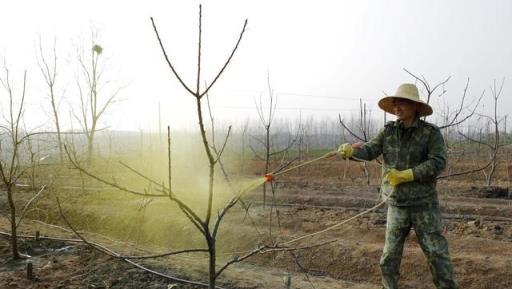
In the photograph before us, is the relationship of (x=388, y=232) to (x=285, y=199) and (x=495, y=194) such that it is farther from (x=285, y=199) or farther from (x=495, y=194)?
(x=495, y=194)

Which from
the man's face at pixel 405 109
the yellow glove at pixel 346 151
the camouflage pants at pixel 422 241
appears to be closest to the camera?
the camouflage pants at pixel 422 241

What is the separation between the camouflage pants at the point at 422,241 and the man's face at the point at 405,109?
762mm

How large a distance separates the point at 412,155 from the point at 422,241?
701 mm

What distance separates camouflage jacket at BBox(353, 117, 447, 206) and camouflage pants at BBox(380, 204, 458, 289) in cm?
9

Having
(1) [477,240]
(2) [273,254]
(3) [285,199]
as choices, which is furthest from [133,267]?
(3) [285,199]

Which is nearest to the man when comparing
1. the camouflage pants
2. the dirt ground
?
the camouflage pants

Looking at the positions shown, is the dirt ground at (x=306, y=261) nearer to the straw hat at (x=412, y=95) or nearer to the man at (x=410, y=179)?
the man at (x=410, y=179)

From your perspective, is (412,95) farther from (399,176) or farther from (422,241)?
(422,241)

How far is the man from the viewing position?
354 cm

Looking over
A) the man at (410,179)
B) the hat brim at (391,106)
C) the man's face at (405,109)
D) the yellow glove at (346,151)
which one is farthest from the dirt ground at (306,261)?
the hat brim at (391,106)

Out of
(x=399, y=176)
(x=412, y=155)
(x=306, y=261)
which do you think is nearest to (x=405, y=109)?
(x=412, y=155)

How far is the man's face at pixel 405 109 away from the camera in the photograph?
12.5 feet

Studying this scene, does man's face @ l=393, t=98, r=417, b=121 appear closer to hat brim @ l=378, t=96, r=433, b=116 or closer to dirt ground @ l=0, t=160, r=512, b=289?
hat brim @ l=378, t=96, r=433, b=116

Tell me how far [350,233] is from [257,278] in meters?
2.60
